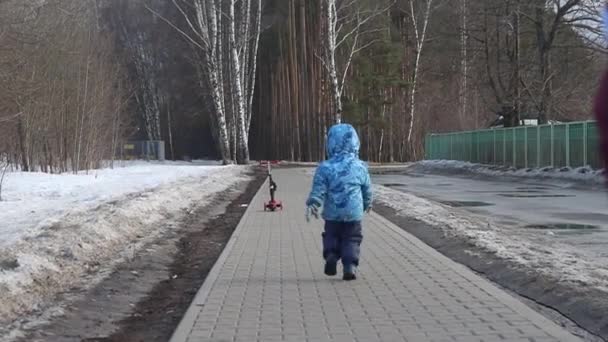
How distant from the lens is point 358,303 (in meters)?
7.79

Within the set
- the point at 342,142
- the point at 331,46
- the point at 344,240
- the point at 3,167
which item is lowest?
the point at 344,240

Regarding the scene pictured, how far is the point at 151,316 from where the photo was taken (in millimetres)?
7746

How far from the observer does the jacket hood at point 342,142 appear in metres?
9.05

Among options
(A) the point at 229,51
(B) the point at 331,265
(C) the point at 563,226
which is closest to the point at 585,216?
(C) the point at 563,226

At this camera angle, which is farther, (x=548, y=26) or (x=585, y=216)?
(x=548, y=26)

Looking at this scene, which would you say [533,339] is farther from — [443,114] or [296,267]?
[443,114]

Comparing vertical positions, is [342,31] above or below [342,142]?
above

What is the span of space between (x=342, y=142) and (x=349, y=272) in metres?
1.43

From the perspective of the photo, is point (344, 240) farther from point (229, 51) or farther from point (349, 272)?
point (229, 51)

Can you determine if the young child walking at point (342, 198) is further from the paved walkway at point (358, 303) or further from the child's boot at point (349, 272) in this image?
the paved walkway at point (358, 303)

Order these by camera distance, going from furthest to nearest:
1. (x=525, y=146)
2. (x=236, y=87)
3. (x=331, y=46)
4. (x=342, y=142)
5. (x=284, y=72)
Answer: (x=284, y=72) → (x=236, y=87) → (x=331, y=46) → (x=525, y=146) → (x=342, y=142)

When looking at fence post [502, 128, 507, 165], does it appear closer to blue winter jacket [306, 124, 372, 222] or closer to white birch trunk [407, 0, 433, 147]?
white birch trunk [407, 0, 433, 147]

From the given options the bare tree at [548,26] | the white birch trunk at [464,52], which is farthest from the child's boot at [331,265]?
the white birch trunk at [464,52]

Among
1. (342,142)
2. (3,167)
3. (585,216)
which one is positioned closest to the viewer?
(342,142)
